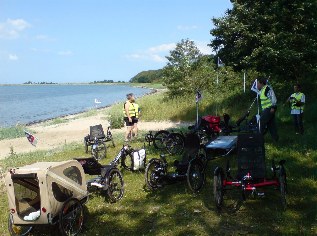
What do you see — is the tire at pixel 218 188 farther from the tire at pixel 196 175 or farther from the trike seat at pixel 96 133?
the trike seat at pixel 96 133

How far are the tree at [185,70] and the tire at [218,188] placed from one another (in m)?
25.6

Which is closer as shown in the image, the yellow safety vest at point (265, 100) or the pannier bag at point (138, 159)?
the pannier bag at point (138, 159)

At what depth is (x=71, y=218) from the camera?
6406mm

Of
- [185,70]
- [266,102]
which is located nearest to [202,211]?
[266,102]

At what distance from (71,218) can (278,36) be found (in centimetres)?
1653

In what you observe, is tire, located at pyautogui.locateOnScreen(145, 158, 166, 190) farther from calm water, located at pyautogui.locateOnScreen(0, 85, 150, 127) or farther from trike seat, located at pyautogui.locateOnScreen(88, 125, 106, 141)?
calm water, located at pyautogui.locateOnScreen(0, 85, 150, 127)

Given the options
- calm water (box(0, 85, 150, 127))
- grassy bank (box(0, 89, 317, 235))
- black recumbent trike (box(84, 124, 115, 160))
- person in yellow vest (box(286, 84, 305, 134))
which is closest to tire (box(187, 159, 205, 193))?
grassy bank (box(0, 89, 317, 235))

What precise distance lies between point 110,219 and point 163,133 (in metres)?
6.76

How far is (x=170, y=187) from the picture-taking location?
8.81 meters

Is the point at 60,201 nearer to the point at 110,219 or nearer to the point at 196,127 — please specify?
the point at 110,219

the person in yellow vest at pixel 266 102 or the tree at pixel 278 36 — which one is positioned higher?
the tree at pixel 278 36

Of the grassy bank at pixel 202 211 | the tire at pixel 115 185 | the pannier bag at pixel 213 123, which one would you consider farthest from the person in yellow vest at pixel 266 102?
the tire at pixel 115 185

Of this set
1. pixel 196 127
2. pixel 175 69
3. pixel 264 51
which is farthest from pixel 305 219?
pixel 175 69

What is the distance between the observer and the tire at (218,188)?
699 centimetres
